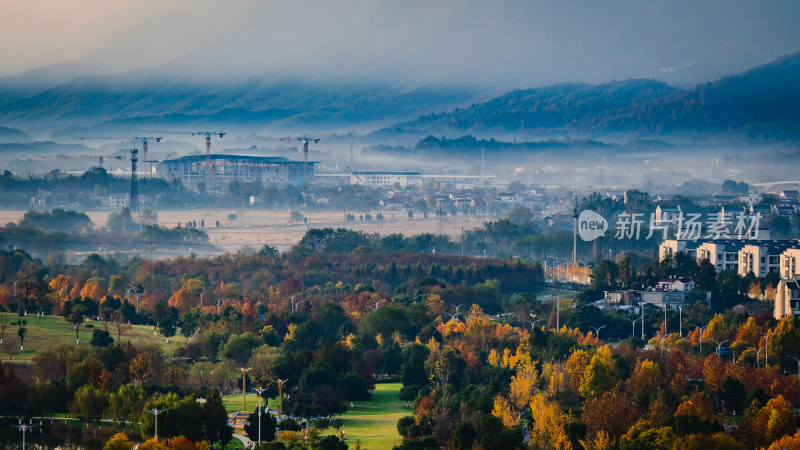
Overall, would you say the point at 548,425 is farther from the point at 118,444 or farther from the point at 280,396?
the point at 118,444

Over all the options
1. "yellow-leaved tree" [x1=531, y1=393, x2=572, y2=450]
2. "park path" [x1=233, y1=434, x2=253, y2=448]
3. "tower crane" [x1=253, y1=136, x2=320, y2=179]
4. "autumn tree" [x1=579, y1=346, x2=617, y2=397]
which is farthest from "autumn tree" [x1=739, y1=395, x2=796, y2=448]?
"tower crane" [x1=253, y1=136, x2=320, y2=179]

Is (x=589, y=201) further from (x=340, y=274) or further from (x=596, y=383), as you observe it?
(x=596, y=383)

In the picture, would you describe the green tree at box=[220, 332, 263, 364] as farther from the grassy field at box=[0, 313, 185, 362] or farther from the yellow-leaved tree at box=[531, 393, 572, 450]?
the yellow-leaved tree at box=[531, 393, 572, 450]

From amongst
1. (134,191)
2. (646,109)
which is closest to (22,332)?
(134,191)

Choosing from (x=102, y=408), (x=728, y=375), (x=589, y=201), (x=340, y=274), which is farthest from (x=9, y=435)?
(x=589, y=201)

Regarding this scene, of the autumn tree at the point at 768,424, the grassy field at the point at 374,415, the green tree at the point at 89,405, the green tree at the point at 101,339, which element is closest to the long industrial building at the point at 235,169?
the green tree at the point at 101,339
